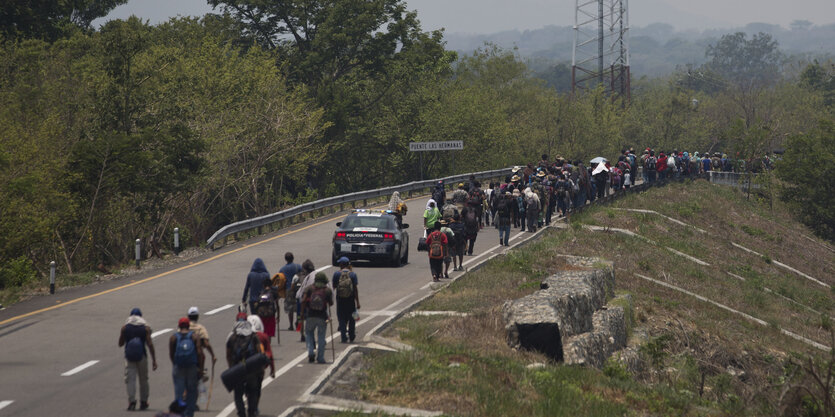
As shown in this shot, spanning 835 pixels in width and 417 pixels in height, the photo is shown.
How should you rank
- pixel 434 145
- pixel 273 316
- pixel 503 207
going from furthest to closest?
pixel 434 145
pixel 503 207
pixel 273 316

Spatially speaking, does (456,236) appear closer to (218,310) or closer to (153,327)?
(218,310)

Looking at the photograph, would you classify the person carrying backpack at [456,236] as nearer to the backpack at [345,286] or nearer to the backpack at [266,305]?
the backpack at [345,286]

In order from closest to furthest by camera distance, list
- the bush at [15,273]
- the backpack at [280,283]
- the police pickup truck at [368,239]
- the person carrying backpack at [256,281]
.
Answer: the person carrying backpack at [256,281]
the backpack at [280,283]
the bush at [15,273]
the police pickup truck at [368,239]

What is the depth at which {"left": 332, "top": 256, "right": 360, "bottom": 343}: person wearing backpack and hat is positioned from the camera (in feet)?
52.5

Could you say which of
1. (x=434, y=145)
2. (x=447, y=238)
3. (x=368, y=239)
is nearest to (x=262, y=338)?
(x=447, y=238)

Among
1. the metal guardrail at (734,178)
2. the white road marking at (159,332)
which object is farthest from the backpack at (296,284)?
the metal guardrail at (734,178)

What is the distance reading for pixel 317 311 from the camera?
48.7ft

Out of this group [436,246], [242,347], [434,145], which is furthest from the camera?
[434,145]

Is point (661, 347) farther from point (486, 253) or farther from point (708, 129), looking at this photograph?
point (708, 129)

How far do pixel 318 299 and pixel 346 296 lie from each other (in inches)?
46.8

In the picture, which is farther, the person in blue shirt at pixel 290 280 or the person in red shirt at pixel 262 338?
the person in blue shirt at pixel 290 280

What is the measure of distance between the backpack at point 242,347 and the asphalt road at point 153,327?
97 centimetres

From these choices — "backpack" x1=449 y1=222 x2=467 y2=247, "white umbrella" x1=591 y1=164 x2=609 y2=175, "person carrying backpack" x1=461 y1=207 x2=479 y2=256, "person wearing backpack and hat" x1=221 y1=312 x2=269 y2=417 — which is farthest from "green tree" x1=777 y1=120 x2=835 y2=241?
"person wearing backpack and hat" x1=221 y1=312 x2=269 y2=417

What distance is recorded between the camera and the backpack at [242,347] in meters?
11.7
